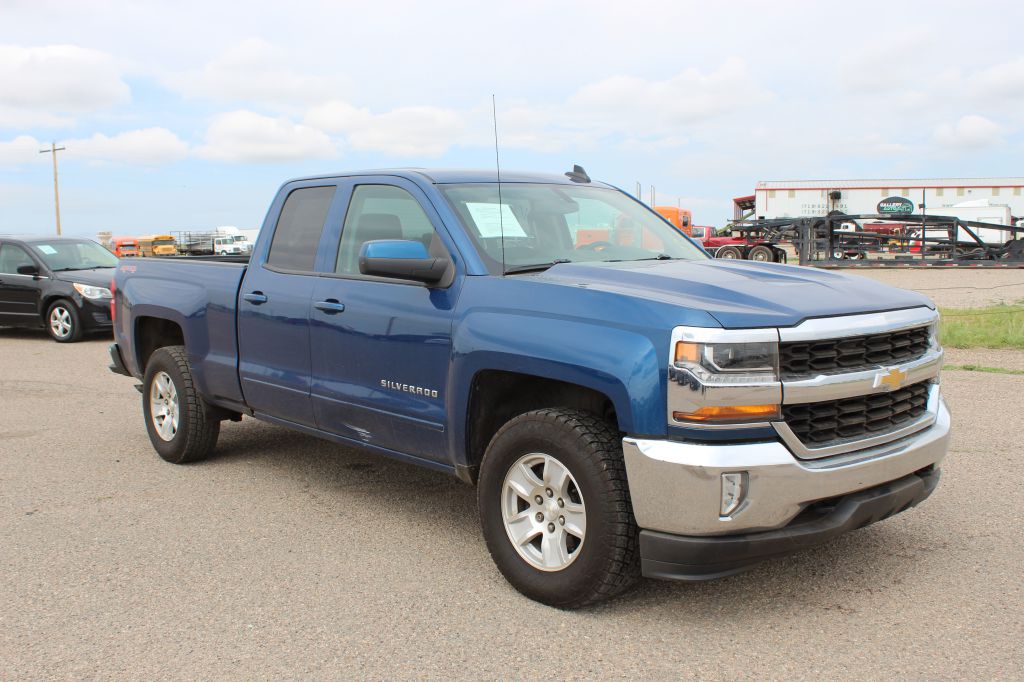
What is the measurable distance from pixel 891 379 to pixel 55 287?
1278 centimetres

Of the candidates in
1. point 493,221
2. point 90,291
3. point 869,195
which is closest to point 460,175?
point 493,221

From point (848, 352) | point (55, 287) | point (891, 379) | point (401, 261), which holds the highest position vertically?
point (401, 261)

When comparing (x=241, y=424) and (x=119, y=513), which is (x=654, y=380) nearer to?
(x=119, y=513)

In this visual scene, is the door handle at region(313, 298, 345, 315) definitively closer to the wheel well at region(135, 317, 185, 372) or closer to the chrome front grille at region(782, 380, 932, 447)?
the wheel well at region(135, 317, 185, 372)

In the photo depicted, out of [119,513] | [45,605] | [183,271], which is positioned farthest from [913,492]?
[183,271]

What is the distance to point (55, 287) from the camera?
13344 millimetres

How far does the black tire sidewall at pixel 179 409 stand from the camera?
597 cm

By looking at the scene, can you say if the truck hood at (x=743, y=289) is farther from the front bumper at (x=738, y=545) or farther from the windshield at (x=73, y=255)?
the windshield at (x=73, y=255)

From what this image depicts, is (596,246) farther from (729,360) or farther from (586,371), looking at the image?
(729,360)

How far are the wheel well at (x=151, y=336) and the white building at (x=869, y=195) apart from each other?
4555 cm

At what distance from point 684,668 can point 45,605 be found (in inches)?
105

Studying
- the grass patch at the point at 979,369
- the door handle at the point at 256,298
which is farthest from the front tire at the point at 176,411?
the grass patch at the point at 979,369

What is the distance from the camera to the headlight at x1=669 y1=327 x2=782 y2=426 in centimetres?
323

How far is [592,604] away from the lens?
12.0 ft
